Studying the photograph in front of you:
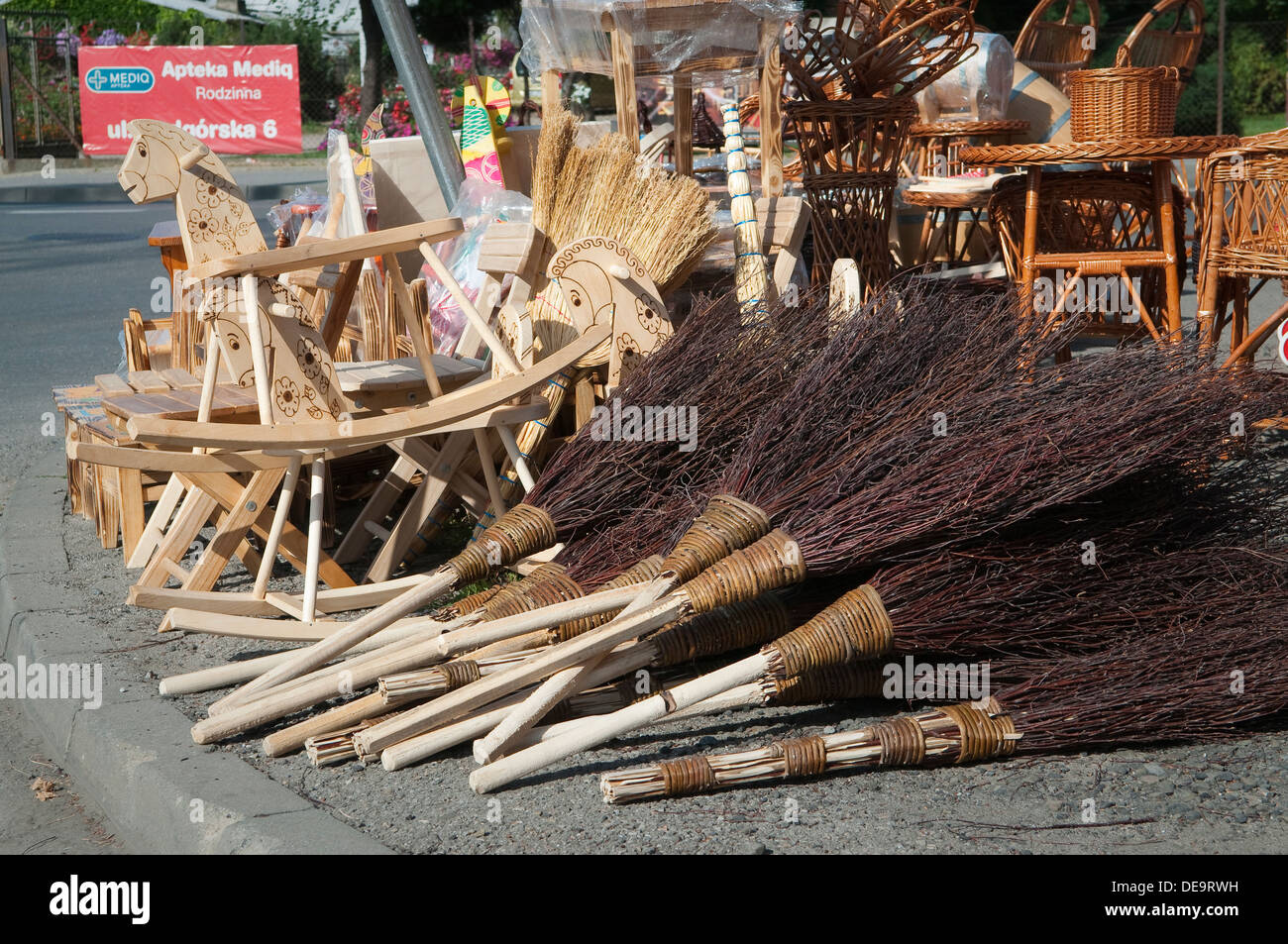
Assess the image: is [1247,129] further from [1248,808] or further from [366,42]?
[1248,808]

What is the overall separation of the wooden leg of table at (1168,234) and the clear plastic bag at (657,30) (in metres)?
1.58

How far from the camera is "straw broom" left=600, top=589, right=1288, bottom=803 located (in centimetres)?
269

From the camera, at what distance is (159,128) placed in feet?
12.7

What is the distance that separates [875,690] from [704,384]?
3.20 ft

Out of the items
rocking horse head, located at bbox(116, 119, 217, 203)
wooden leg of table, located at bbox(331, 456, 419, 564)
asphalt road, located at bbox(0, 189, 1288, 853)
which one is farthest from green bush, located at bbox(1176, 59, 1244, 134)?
asphalt road, located at bbox(0, 189, 1288, 853)

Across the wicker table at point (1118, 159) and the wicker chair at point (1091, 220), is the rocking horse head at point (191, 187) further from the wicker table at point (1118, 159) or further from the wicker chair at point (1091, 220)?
the wicker chair at point (1091, 220)

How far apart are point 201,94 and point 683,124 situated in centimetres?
1649

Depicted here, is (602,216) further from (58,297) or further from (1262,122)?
(1262,122)

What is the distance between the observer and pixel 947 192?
6156 mm

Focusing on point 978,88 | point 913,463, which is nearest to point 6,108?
point 978,88

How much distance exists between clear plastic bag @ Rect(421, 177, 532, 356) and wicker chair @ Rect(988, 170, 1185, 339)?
6.83 ft

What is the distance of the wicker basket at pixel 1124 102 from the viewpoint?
4719 mm

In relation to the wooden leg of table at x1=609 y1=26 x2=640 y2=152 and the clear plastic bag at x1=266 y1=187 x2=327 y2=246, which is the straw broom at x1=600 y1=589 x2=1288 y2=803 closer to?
the wooden leg of table at x1=609 y1=26 x2=640 y2=152

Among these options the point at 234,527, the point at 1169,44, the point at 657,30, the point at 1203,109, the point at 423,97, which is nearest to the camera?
the point at 234,527
